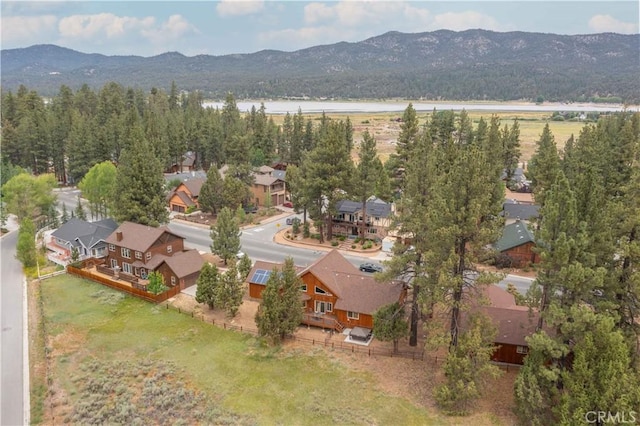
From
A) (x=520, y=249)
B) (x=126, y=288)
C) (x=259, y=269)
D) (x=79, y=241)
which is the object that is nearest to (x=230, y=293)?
(x=259, y=269)

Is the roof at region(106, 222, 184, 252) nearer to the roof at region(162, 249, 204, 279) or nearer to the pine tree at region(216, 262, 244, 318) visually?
the roof at region(162, 249, 204, 279)

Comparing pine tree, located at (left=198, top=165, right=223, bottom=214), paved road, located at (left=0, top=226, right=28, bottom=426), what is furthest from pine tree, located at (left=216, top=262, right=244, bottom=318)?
pine tree, located at (left=198, top=165, right=223, bottom=214)

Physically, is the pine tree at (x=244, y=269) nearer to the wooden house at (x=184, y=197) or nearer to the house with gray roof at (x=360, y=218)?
the house with gray roof at (x=360, y=218)

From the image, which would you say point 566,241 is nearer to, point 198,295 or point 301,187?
point 198,295

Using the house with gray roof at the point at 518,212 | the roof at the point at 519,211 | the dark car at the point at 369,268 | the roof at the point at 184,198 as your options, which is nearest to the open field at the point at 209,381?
the dark car at the point at 369,268

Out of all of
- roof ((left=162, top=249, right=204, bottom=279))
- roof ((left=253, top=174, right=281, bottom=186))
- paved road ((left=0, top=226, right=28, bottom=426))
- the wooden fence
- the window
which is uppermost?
roof ((left=253, top=174, right=281, bottom=186))

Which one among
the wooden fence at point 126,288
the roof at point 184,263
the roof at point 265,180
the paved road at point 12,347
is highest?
the roof at point 265,180

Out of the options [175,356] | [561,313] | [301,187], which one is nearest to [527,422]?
[561,313]
